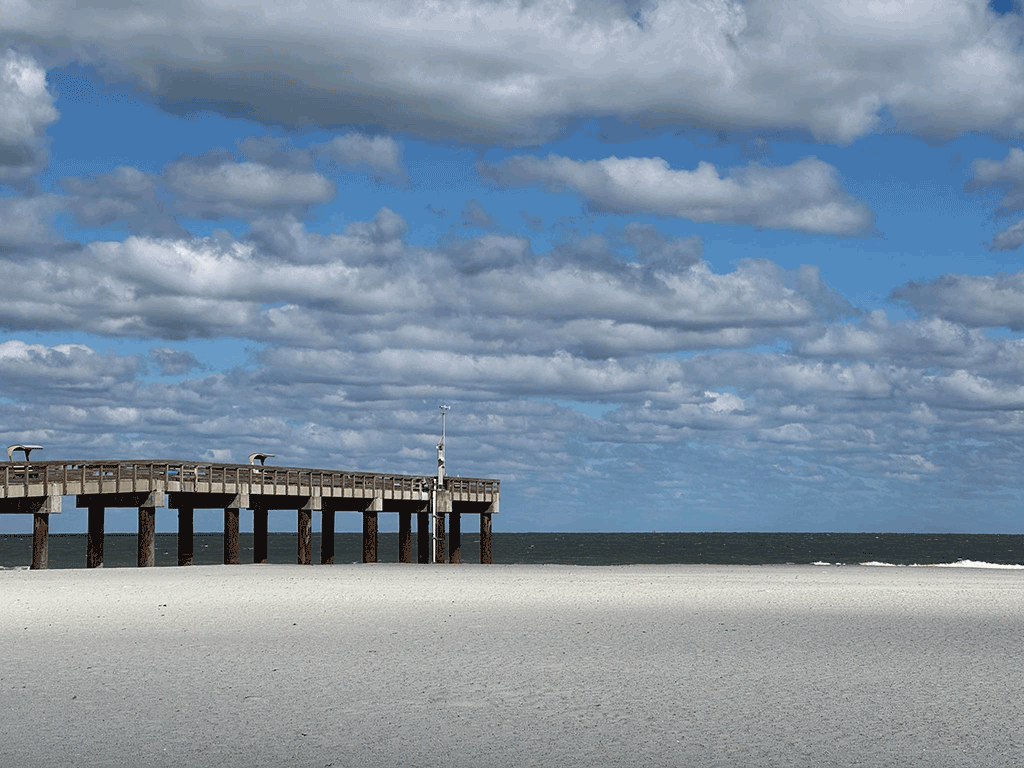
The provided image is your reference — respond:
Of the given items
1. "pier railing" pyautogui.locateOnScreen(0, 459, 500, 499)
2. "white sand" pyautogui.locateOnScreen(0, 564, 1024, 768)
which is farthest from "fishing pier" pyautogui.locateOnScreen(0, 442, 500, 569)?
"white sand" pyautogui.locateOnScreen(0, 564, 1024, 768)

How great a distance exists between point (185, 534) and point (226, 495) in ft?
6.38

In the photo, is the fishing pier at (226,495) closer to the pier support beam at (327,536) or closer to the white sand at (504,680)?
the pier support beam at (327,536)

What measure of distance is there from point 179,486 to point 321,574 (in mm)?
7452

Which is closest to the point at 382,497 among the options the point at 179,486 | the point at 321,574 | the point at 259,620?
the point at 179,486

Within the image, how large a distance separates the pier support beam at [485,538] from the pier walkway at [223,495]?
1472mm

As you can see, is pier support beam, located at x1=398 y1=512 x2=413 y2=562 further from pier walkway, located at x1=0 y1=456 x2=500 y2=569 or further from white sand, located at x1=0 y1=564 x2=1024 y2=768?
white sand, located at x1=0 y1=564 x2=1024 y2=768

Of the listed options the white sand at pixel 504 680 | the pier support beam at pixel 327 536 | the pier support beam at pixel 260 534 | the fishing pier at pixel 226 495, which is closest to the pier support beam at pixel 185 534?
the fishing pier at pixel 226 495

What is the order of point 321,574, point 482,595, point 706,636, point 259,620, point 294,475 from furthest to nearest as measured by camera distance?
point 294,475 → point 321,574 → point 482,595 → point 259,620 → point 706,636

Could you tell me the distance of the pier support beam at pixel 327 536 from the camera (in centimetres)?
4775

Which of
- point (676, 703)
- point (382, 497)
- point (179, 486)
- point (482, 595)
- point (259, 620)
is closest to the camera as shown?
point (676, 703)

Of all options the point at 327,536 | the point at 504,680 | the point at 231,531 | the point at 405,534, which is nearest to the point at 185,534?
the point at 231,531

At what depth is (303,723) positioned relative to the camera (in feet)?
34.9

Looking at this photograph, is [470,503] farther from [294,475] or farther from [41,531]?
[41,531]

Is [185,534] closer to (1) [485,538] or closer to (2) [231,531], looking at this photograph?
(2) [231,531]
